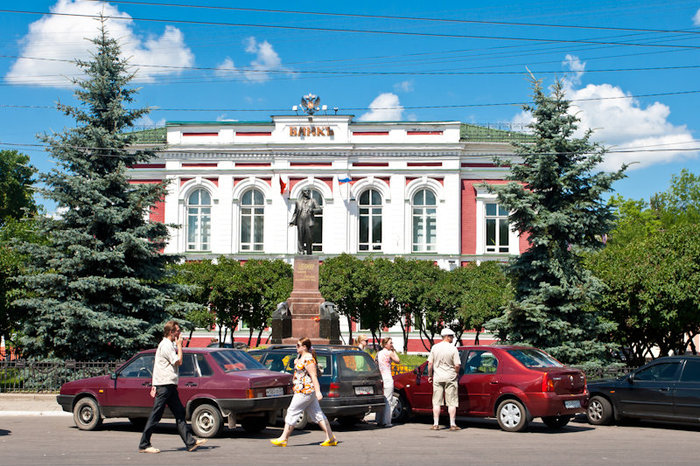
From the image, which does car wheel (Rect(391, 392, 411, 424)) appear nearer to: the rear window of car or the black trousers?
the rear window of car

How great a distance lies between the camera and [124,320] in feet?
70.1

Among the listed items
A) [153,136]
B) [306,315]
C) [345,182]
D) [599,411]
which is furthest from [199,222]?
[599,411]

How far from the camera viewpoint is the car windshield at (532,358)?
46.7 ft

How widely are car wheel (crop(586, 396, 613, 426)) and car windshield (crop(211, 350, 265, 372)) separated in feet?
22.2

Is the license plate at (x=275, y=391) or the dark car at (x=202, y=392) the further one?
the license plate at (x=275, y=391)

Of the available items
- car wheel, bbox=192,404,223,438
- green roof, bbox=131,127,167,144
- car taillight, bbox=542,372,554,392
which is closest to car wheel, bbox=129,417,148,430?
car wheel, bbox=192,404,223,438

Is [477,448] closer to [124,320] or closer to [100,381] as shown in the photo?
[100,381]

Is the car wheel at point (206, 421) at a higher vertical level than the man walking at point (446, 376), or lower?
lower

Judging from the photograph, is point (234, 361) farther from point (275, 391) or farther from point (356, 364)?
point (356, 364)

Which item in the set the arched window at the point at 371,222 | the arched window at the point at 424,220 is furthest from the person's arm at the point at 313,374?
the arched window at the point at 424,220

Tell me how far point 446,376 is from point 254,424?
3512 mm

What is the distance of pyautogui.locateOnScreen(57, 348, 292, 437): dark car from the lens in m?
12.6

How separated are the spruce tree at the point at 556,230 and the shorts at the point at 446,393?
7740 mm

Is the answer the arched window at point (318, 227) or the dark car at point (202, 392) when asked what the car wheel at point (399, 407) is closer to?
the dark car at point (202, 392)
